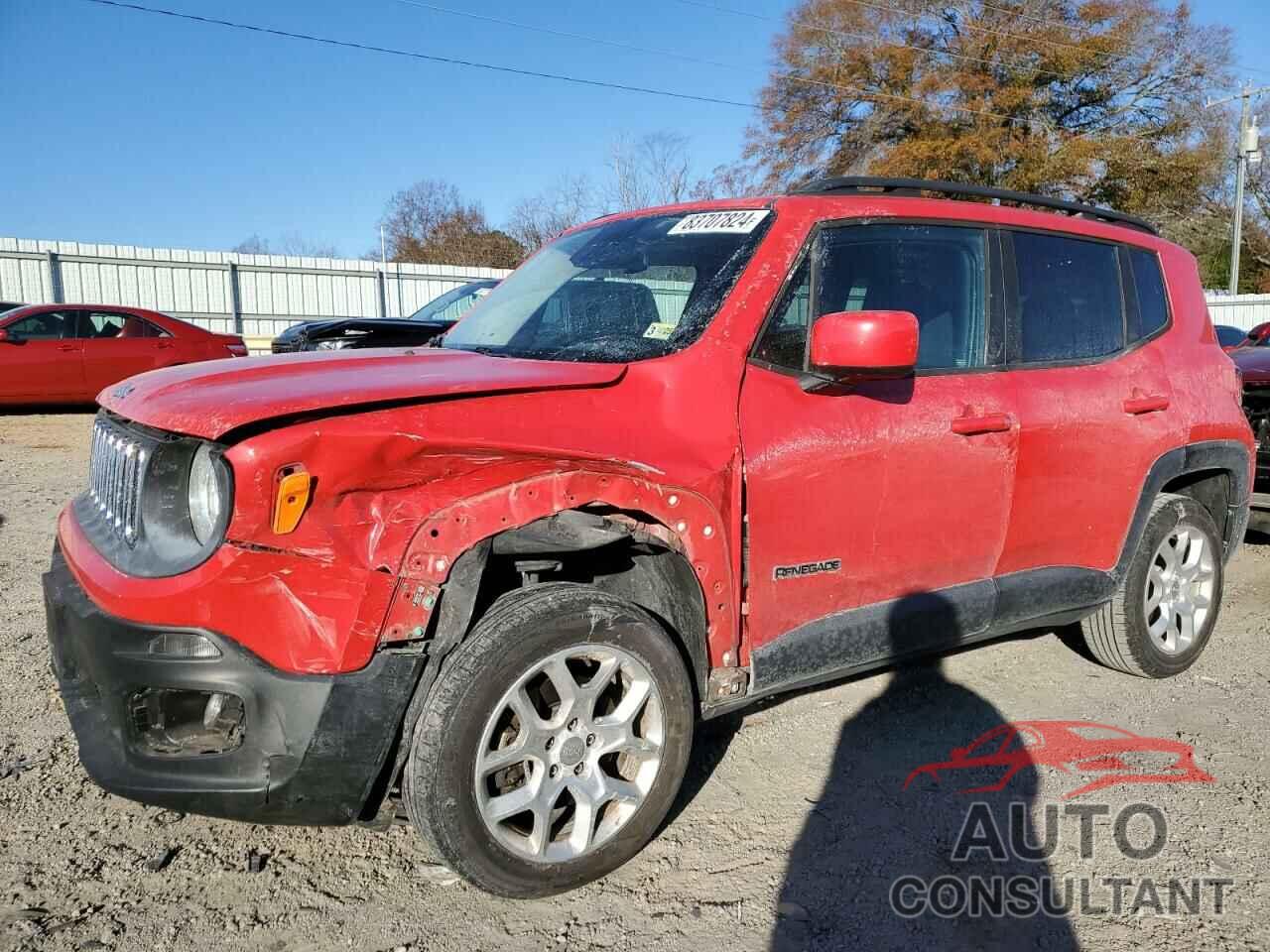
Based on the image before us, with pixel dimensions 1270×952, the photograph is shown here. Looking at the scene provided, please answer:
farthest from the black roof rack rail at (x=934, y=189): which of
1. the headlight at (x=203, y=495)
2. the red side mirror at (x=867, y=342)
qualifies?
the headlight at (x=203, y=495)

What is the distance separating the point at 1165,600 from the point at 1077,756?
1134 mm

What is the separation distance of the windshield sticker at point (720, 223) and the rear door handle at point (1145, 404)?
1.75 meters

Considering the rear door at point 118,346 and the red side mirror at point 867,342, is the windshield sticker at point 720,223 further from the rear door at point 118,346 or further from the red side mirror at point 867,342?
the rear door at point 118,346

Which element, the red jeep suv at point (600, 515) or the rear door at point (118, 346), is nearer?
the red jeep suv at point (600, 515)

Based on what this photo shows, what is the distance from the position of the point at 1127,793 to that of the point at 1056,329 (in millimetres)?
1707

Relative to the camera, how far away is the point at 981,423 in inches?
128

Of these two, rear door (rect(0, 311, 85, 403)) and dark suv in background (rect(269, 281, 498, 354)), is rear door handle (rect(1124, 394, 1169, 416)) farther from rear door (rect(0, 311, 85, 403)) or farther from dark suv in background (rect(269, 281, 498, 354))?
rear door (rect(0, 311, 85, 403))

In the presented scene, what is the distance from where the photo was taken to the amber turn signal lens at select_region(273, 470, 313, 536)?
2.15 meters

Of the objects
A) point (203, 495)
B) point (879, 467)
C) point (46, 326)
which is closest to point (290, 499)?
point (203, 495)

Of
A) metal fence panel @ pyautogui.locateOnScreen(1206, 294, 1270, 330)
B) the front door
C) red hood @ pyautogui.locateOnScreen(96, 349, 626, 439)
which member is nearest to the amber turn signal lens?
red hood @ pyautogui.locateOnScreen(96, 349, 626, 439)

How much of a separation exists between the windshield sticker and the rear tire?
222 cm

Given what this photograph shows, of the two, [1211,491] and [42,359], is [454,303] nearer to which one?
[42,359]

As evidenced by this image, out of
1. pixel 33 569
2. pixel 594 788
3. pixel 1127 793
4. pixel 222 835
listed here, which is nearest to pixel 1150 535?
pixel 1127 793

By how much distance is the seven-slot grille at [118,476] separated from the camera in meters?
2.48
